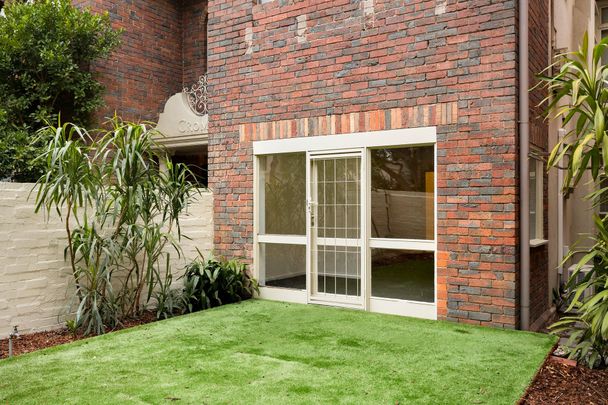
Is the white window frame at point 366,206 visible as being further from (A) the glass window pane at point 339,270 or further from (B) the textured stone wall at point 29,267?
(B) the textured stone wall at point 29,267

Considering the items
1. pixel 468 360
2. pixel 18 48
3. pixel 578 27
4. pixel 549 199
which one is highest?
pixel 578 27

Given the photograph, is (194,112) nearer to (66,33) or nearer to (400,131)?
(66,33)

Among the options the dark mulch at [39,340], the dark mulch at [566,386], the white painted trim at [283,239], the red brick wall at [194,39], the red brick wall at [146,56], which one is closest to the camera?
the dark mulch at [566,386]

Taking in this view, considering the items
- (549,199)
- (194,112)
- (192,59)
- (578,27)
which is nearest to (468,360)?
(549,199)

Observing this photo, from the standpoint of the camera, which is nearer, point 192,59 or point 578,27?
point 578,27

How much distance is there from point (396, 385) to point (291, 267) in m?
3.25

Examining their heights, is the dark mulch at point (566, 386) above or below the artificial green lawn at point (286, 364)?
below

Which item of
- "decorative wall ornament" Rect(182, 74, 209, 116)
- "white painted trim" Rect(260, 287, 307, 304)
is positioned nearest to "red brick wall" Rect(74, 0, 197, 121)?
"decorative wall ornament" Rect(182, 74, 209, 116)

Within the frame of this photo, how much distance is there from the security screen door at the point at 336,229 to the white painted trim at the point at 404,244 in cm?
18

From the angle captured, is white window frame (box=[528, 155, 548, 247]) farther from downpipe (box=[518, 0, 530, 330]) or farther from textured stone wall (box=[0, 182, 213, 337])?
textured stone wall (box=[0, 182, 213, 337])

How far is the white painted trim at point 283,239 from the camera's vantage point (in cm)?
664

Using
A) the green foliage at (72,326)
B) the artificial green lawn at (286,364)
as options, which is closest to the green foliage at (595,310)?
the artificial green lawn at (286,364)

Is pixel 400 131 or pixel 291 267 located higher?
pixel 400 131

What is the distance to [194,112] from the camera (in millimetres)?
9500
